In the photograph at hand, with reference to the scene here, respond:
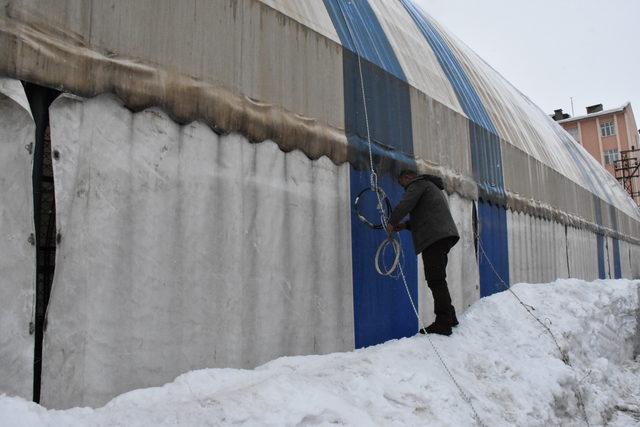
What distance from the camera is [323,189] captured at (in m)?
4.02

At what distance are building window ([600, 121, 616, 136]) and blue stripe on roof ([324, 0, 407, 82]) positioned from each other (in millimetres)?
41915

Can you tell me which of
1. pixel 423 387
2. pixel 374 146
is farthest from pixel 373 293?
pixel 374 146

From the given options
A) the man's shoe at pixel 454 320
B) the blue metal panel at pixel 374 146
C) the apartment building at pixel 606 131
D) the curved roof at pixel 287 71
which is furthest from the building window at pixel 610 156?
the man's shoe at pixel 454 320

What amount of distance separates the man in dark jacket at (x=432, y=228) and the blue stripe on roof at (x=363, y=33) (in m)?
1.50

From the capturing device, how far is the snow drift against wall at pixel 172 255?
7.94 feet

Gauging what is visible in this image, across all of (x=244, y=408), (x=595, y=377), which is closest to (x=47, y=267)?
(x=244, y=408)

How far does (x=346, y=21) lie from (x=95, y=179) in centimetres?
347

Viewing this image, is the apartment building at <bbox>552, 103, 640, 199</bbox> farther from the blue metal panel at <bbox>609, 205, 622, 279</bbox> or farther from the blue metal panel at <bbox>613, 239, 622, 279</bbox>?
the blue metal panel at <bbox>613, 239, 622, 279</bbox>

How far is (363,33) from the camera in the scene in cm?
525

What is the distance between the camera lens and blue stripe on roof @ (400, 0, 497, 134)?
738 cm

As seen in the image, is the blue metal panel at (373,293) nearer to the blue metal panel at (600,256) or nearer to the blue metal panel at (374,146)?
the blue metal panel at (374,146)

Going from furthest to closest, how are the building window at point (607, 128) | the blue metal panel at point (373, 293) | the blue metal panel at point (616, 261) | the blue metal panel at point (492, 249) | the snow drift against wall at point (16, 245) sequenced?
the building window at point (607, 128)
the blue metal panel at point (616, 261)
the blue metal panel at point (492, 249)
the blue metal panel at point (373, 293)
the snow drift against wall at point (16, 245)

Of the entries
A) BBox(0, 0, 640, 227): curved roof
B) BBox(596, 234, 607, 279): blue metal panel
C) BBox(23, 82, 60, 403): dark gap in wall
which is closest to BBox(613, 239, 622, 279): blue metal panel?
BBox(596, 234, 607, 279): blue metal panel

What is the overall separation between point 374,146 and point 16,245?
331 centimetres
